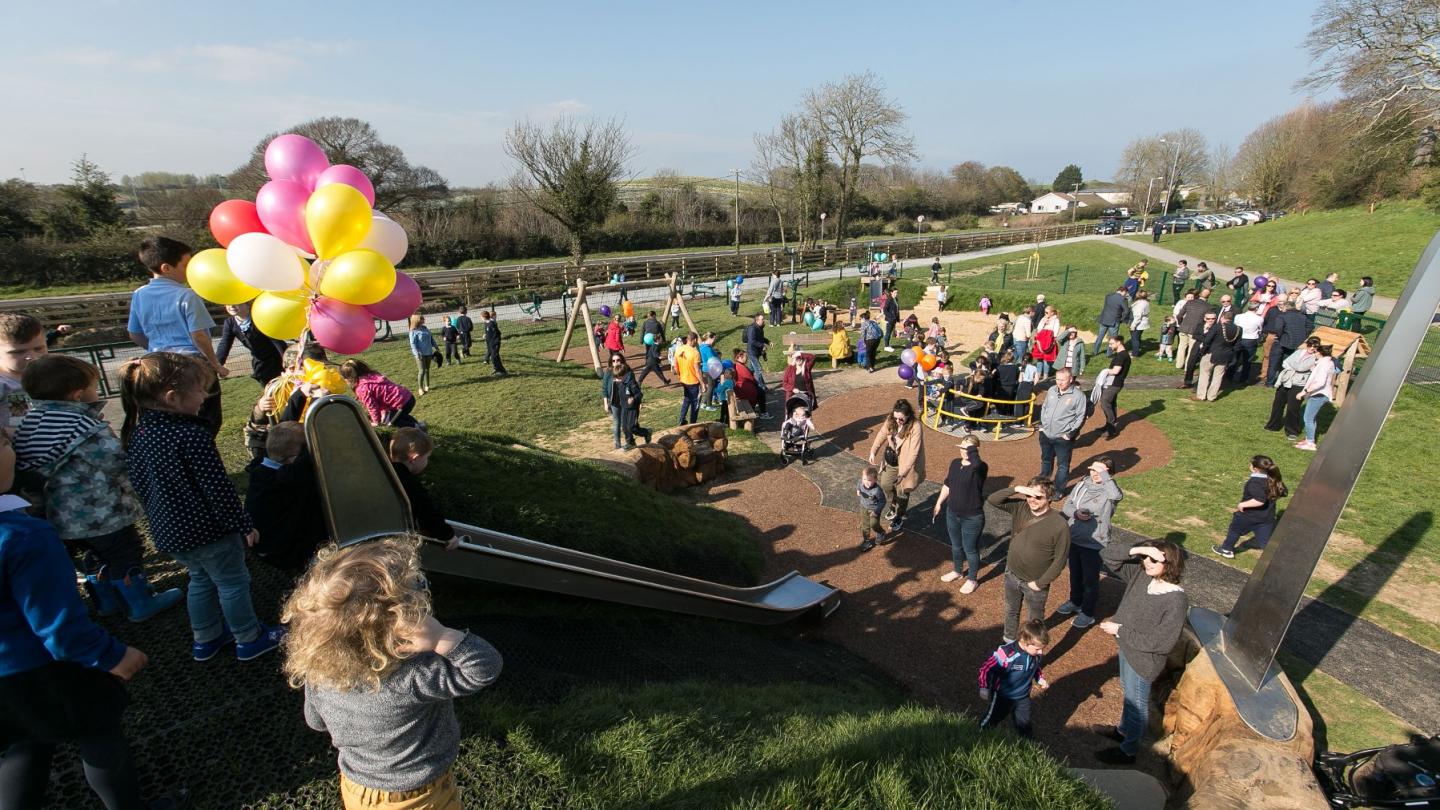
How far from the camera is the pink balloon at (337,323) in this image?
4.79 m

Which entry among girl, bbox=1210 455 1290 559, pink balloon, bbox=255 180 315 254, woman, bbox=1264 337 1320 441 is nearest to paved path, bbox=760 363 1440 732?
girl, bbox=1210 455 1290 559

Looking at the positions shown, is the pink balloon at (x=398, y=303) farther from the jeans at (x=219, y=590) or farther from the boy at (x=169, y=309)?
the jeans at (x=219, y=590)

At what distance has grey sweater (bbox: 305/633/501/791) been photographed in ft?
6.49

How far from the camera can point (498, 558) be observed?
453 centimetres

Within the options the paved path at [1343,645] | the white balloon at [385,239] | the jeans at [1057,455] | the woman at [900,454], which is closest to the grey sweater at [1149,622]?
the paved path at [1343,645]

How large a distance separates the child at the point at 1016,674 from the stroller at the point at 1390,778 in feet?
6.36

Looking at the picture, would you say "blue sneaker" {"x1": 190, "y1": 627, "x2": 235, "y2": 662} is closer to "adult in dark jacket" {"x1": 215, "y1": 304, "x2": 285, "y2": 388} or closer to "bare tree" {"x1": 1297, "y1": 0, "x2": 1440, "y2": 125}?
"adult in dark jacket" {"x1": 215, "y1": 304, "x2": 285, "y2": 388}

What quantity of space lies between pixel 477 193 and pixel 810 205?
78.6 feet

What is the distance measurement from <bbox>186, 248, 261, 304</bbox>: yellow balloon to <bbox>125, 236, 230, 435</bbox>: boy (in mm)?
456

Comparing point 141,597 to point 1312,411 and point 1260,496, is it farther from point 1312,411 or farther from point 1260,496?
point 1312,411

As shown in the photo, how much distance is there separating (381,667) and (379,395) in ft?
19.2

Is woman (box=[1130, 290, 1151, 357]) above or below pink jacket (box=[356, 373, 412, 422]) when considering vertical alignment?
below

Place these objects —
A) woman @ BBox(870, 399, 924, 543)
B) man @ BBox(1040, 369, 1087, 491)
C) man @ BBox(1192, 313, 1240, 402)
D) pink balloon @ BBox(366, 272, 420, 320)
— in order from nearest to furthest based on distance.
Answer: pink balloon @ BBox(366, 272, 420, 320) < woman @ BBox(870, 399, 924, 543) < man @ BBox(1040, 369, 1087, 491) < man @ BBox(1192, 313, 1240, 402)

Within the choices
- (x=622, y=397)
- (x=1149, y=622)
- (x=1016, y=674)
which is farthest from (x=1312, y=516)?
(x=622, y=397)
